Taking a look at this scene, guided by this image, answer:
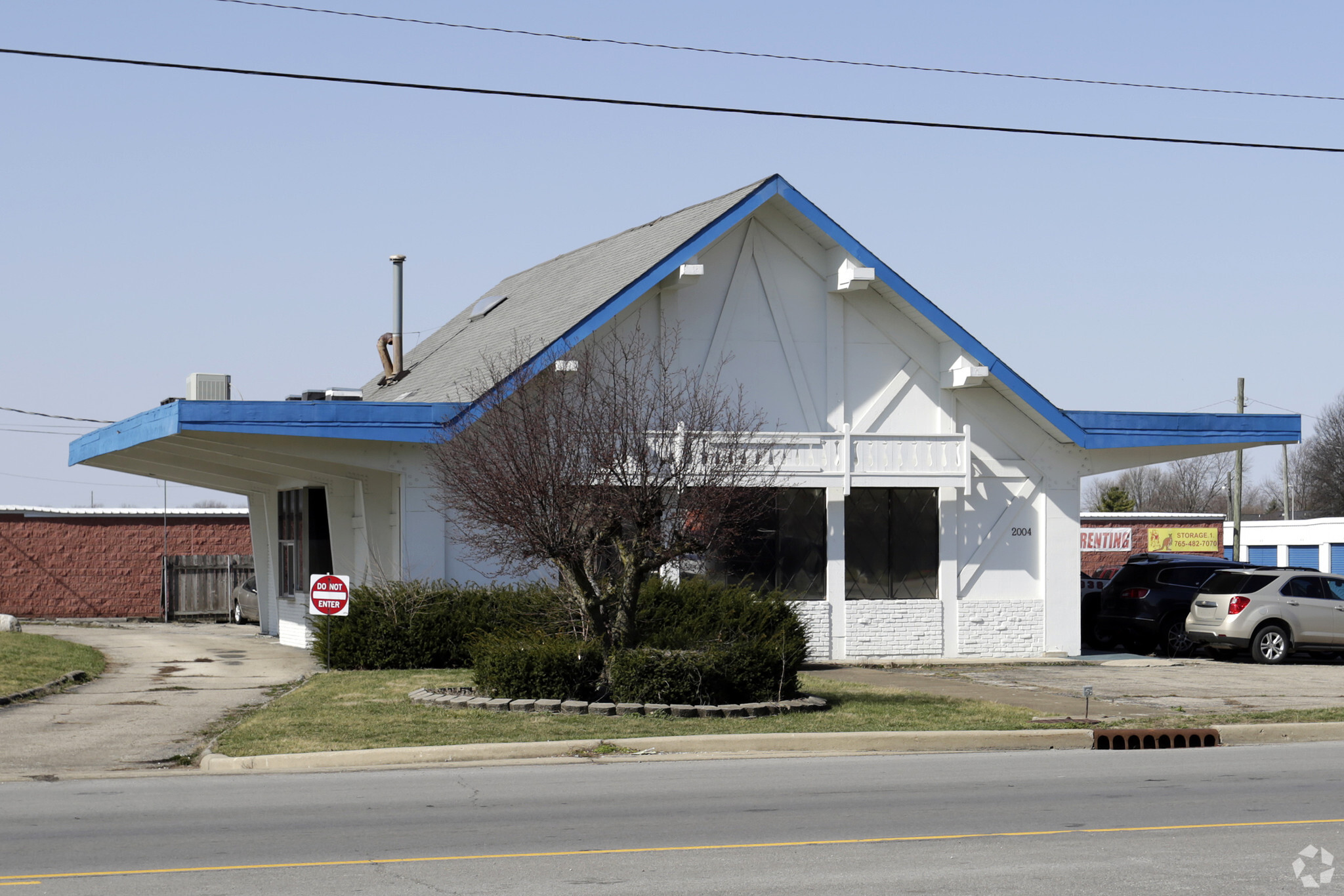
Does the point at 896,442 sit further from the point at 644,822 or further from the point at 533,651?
the point at 644,822

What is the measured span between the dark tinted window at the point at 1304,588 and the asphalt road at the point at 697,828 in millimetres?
11237

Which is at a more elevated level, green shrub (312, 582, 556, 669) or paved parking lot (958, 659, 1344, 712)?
green shrub (312, 582, 556, 669)

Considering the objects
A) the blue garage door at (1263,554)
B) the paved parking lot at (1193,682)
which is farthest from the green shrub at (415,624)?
the blue garage door at (1263,554)

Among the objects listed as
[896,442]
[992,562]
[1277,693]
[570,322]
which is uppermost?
[570,322]

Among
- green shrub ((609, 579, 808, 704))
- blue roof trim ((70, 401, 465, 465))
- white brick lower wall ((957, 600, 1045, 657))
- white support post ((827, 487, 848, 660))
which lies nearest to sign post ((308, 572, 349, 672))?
blue roof trim ((70, 401, 465, 465))

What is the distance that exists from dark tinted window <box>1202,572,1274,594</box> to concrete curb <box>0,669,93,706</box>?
684 inches

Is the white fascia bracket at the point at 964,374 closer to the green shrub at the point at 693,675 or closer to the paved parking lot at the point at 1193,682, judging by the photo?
the paved parking lot at the point at 1193,682

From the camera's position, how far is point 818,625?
74.3 ft

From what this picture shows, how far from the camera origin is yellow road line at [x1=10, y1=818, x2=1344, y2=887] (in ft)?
26.6

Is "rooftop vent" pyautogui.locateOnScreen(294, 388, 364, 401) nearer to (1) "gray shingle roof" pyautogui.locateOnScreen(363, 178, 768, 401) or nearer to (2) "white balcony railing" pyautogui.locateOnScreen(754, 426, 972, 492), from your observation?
(1) "gray shingle roof" pyautogui.locateOnScreen(363, 178, 768, 401)

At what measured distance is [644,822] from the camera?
9695mm

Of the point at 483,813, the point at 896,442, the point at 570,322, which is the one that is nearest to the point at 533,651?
the point at 483,813

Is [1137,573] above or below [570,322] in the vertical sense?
below

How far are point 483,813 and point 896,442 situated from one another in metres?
14.3
